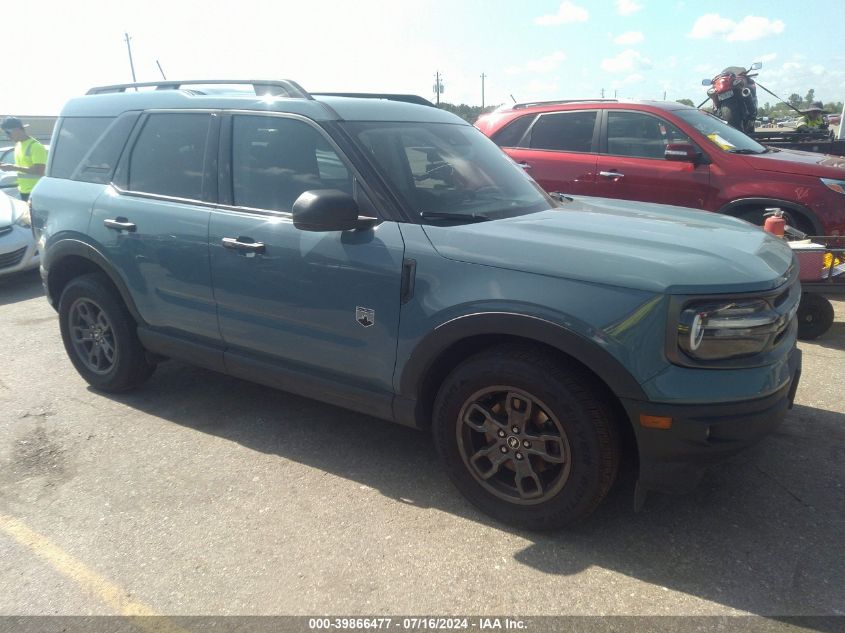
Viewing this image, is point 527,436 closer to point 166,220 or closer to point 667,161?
point 166,220

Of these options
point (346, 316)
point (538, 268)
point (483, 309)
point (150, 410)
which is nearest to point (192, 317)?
point (150, 410)

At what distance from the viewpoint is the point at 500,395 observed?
2.81 meters

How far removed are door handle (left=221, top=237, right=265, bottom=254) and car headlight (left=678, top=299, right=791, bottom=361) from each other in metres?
2.07

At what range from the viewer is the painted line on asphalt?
2.40 m

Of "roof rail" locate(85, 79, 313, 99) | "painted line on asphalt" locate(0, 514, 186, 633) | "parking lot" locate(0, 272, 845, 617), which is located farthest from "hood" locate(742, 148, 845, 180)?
"painted line on asphalt" locate(0, 514, 186, 633)

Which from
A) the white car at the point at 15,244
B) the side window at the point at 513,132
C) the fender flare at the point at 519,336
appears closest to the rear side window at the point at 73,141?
the fender flare at the point at 519,336

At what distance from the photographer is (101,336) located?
14.2 ft

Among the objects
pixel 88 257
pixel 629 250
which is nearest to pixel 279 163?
pixel 88 257

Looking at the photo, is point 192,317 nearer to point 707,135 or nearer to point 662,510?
point 662,510

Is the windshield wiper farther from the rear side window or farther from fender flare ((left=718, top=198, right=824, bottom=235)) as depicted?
fender flare ((left=718, top=198, right=824, bottom=235))

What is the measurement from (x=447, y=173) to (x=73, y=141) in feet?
8.99

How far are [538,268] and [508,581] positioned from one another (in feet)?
4.12

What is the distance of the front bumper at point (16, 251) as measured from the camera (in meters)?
7.69

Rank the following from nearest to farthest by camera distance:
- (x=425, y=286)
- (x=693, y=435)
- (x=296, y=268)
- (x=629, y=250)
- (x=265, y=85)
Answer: (x=693, y=435)
(x=629, y=250)
(x=425, y=286)
(x=296, y=268)
(x=265, y=85)
